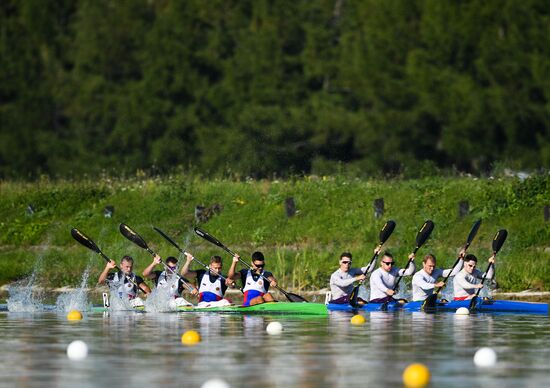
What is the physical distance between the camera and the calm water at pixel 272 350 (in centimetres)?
1684

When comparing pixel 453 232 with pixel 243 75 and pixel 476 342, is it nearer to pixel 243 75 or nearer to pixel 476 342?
pixel 476 342

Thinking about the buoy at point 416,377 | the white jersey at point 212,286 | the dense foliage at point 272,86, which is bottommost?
the buoy at point 416,377

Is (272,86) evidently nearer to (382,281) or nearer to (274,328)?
(382,281)

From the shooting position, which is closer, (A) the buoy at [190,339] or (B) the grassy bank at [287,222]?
(A) the buoy at [190,339]

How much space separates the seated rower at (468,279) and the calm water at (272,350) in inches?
73.0

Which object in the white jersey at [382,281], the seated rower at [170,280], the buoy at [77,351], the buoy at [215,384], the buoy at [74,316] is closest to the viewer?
the buoy at [215,384]

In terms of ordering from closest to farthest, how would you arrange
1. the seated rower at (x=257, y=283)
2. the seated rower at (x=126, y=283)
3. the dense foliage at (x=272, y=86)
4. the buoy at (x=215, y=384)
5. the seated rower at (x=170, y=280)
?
the buoy at (x=215, y=384) < the seated rower at (x=257, y=283) < the seated rower at (x=170, y=280) < the seated rower at (x=126, y=283) < the dense foliage at (x=272, y=86)

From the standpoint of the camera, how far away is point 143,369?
17688 mm

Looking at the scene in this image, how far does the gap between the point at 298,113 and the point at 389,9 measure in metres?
5.16

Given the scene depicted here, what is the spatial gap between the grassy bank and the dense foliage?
8286 millimetres

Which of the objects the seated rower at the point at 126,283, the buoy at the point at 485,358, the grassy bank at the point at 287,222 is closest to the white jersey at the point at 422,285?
the grassy bank at the point at 287,222

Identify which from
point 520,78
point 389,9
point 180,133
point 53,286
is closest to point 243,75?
point 180,133

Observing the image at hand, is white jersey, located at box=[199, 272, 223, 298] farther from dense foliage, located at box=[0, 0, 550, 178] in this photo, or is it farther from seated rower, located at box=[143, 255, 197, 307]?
dense foliage, located at box=[0, 0, 550, 178]

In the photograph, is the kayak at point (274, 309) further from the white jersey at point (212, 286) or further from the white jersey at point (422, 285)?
the white jersey at point (422, 285)
